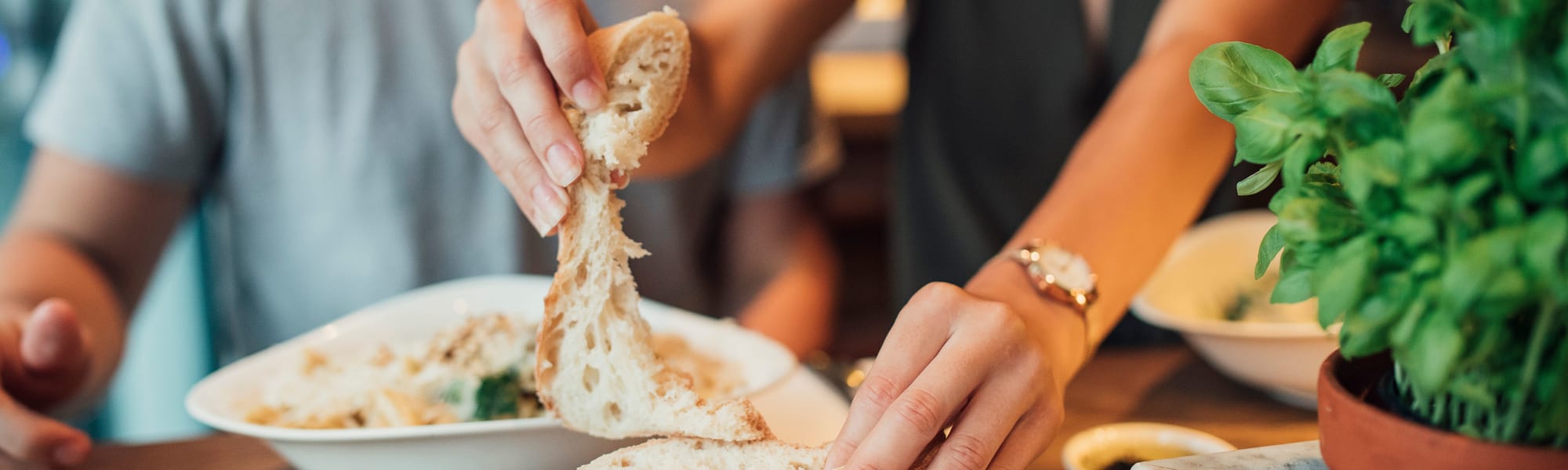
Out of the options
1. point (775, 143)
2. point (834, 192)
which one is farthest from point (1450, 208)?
point (834, 192)

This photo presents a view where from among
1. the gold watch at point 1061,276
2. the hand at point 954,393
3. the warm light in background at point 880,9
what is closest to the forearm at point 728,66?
the gold watch at point 1061,276

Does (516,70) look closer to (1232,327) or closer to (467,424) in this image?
(467,424)

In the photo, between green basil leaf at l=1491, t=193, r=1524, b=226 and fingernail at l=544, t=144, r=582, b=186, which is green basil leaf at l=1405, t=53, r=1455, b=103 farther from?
fingernail at l=544, t=144, r=582, b=186

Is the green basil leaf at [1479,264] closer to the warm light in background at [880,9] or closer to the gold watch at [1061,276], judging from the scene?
the gold watch at [1061,276]

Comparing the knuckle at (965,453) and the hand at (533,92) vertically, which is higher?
the hand at (533,92)

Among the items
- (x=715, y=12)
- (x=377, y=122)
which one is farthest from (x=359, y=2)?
(x=715, y=12)

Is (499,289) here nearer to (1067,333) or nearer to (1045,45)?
(1067,333)

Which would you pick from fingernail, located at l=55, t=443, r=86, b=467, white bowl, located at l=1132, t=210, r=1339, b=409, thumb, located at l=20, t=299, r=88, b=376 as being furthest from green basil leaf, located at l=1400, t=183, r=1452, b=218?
thumb, located at l=20, t=299, r=88, b=376
